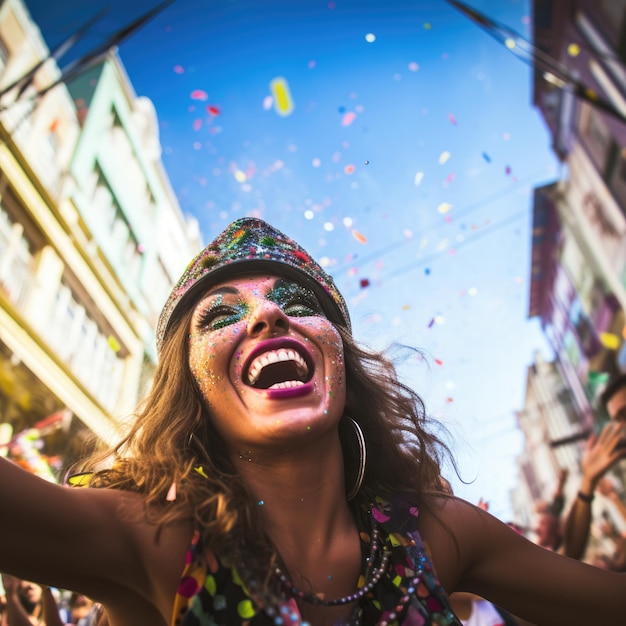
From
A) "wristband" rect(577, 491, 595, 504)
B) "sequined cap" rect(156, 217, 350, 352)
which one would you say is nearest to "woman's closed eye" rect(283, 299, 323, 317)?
"sequined cap" rect(156, 217, 350, 352)

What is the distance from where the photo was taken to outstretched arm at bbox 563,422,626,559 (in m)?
2.60

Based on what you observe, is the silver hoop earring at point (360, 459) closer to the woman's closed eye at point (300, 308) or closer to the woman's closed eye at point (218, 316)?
the woman's closed eye at point (300, 308)

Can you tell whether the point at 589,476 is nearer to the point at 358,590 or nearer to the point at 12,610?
the point at 358,590

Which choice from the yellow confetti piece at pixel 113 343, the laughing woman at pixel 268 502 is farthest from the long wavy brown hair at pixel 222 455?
the yellow confetti piece at pixel 113 343

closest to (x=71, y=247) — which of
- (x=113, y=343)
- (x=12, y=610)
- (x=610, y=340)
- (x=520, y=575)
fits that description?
(x=113, y=343)

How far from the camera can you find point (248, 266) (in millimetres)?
1777

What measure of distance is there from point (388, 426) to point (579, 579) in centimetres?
73

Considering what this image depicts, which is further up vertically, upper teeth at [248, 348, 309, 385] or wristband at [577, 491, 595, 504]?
upper teeth at [248, 348, 309, 385]

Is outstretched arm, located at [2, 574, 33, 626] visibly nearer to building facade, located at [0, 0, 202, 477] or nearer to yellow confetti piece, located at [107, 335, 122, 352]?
building facade, located at [0, 0, 202, 477]

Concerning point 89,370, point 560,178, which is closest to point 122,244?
point 89,370

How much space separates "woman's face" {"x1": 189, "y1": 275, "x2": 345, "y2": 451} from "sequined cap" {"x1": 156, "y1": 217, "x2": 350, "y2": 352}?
10 centimetres

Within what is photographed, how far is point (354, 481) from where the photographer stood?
1624mm

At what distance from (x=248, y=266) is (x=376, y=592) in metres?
1.11

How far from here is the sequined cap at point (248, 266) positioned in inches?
69.3
